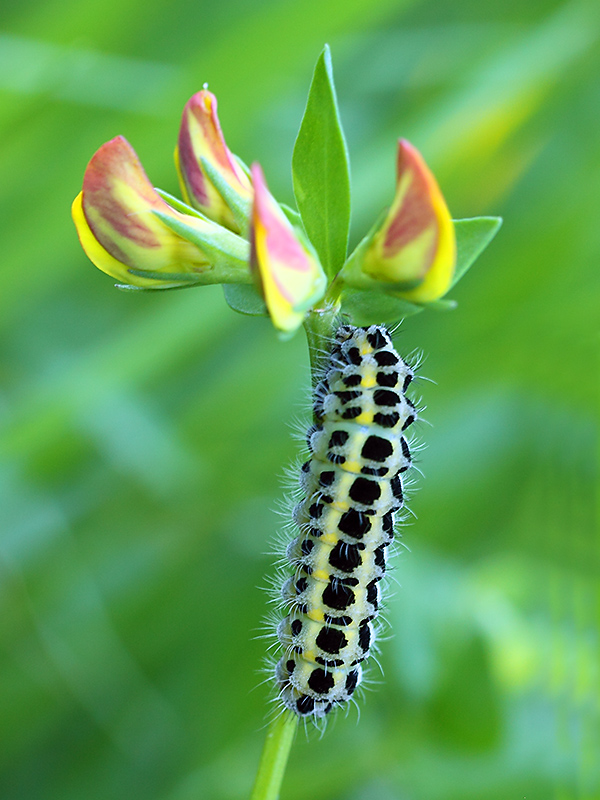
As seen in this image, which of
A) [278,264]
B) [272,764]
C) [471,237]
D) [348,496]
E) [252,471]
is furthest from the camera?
[252,471]

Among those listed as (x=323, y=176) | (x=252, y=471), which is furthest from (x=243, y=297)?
(x=252, y=471)

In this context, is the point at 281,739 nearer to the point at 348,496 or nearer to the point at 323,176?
the point at 348,496

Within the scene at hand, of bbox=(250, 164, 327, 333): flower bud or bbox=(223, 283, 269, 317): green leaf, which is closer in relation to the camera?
bbox=(250, 164, 327, 333): flower bud

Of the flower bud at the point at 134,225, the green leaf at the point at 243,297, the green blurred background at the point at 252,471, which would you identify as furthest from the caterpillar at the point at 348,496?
the green blurred background at the point at 252,471

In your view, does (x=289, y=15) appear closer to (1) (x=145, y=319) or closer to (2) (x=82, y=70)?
(2) (x=82, y=70)

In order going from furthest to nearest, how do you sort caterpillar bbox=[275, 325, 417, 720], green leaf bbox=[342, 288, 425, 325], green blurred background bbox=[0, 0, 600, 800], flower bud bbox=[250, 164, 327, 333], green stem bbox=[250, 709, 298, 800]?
green blurred background bbox=[0, 0, 600, 800] → caterpillar bbox=[275, 325, 417, 720] → green leaf bbox=[342, 288, 425, 325] → green stem bbox=[250, 709, 298, 800] → flower bud bbox=[250, 164, 327, 333]

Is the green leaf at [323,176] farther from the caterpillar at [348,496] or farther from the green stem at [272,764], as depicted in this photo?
the green stem at [272,764]

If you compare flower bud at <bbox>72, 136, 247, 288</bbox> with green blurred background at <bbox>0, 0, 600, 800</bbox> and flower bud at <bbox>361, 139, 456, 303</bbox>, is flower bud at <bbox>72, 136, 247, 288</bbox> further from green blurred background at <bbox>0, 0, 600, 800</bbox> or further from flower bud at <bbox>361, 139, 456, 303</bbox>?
green blurred background at <bbox>0, 0, 600, 800</bbox>

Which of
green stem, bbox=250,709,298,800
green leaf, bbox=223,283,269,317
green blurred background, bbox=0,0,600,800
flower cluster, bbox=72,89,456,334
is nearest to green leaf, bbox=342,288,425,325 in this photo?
flower cluster, bbox=72,89,456,334
